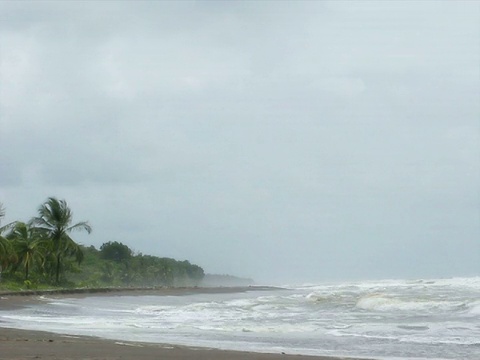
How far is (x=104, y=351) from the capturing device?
459 inches

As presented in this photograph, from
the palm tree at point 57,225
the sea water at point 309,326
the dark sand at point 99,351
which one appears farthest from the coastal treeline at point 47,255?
the dark sand at point 99,351

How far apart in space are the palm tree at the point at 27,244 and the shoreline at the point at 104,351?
33.1m

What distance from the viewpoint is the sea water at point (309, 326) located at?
13.8 metres

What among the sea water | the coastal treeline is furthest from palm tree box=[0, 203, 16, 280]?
the sea water

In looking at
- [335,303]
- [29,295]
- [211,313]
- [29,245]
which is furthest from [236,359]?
[29,245]

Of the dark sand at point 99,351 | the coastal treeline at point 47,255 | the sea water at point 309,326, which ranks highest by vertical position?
the coastal treeline at point 47,255

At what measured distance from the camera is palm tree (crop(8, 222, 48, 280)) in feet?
150

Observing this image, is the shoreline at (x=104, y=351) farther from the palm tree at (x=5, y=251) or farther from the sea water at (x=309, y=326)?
the palm tree at (x=5, y=251)

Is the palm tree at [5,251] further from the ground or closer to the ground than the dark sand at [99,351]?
further from the ground

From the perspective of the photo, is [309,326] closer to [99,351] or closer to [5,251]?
[99,351]

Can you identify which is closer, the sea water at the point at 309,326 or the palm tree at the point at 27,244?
the sea water at the point at 309,326

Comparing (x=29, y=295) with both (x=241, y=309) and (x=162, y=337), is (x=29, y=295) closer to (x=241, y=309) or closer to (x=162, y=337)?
(x=241, y=309)

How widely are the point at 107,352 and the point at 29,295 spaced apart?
2811cm

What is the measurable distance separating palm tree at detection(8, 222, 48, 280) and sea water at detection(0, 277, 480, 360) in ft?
66.9
